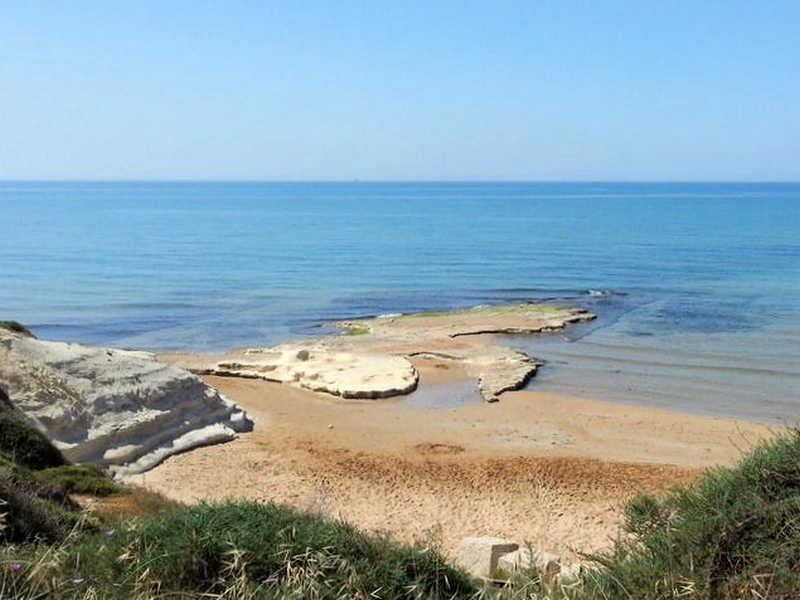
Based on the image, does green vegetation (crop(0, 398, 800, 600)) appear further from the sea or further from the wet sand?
the sea

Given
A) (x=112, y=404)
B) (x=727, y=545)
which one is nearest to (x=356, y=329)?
(x=112, y=404)

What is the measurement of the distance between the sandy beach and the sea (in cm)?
308

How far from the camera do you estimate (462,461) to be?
19812 millimetres

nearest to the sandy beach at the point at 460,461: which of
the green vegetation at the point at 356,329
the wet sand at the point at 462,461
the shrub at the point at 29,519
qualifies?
the wet sand at the point at 462,461

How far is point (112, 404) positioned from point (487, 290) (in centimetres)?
3105

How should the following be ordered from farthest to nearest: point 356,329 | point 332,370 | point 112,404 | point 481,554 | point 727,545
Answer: point 356,329 < point 332,370 < point 112,404 < point 481,554 < point 727,545

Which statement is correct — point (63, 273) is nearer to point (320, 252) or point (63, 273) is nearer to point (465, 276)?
point (320, 252)

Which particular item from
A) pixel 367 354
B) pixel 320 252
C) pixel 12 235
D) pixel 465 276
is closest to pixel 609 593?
pixel 367 354

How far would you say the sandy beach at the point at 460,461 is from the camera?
16.2 m

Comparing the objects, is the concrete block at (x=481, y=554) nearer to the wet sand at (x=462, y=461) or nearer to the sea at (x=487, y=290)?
the wet sand at (x=462, y=461)

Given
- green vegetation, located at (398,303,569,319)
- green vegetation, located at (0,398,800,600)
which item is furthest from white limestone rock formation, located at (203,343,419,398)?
green vegetation, located at (0,398,800,600)

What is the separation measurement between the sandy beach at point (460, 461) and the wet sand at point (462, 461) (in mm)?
41

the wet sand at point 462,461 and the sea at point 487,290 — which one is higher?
the wet sand at point 462,461

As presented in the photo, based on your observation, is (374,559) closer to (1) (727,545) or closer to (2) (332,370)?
(1) (727,545)
